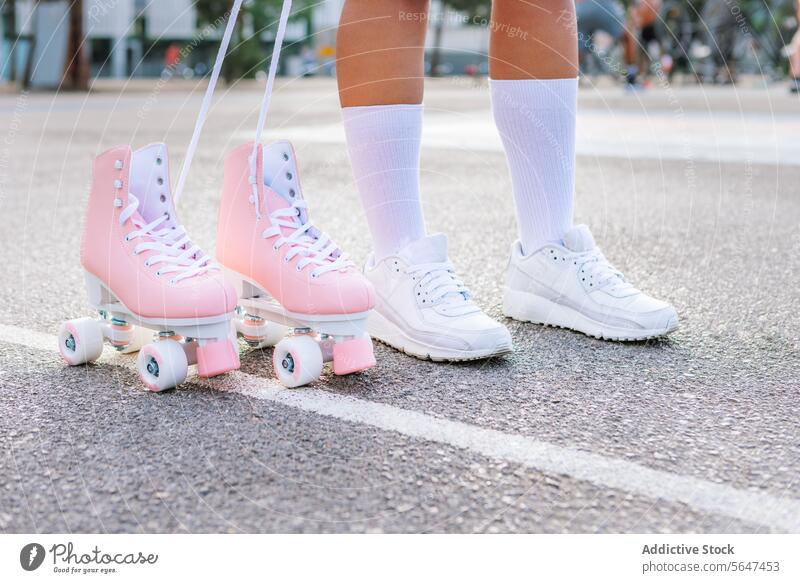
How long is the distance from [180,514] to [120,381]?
1.71 feet

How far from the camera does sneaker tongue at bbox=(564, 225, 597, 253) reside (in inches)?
76.1

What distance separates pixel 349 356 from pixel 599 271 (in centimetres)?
57

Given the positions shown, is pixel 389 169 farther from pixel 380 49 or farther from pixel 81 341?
pixel 81 341

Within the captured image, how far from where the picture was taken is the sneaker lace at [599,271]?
1.88m

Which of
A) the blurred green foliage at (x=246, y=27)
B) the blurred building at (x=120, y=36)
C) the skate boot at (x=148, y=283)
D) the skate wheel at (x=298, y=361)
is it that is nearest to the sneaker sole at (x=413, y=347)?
the skate wheel at (x=298, y=361)

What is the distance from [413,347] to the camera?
173cm

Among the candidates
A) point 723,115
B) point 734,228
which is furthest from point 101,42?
point 734,228

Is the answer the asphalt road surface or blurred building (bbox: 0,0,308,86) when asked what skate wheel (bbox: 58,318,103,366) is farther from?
blurred building (bbox: 0,0,308,86)

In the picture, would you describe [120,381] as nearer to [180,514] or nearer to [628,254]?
[180,514]

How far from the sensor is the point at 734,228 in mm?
3209

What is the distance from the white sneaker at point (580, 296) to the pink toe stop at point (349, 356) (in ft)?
1.64

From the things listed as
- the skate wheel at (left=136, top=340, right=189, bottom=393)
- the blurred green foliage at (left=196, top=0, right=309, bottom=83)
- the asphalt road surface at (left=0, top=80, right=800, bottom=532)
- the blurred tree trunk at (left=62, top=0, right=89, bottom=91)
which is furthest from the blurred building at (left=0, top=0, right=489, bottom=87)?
the skate wheel at (left=136, top=340, right=189, bottom=393)

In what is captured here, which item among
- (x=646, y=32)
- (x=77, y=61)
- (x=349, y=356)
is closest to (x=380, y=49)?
(x=349, y=356)
